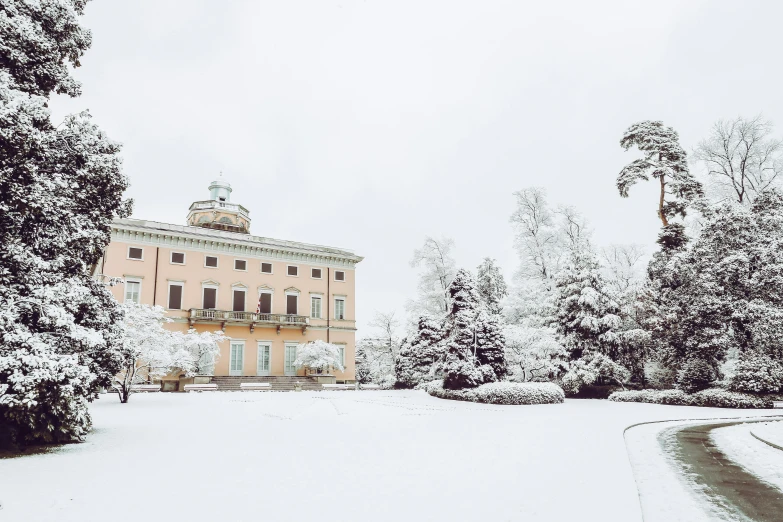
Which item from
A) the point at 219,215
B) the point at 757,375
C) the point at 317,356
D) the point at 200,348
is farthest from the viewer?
the point at 219,215

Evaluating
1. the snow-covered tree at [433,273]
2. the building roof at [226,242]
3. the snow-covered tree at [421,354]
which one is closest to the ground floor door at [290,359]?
the building roof at [226,242]

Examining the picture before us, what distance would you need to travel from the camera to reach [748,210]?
2088 centimetres

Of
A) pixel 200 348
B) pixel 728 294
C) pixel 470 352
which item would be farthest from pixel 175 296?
pixel 728 294

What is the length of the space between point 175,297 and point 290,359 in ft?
27.8

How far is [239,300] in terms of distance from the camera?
32.9 meters

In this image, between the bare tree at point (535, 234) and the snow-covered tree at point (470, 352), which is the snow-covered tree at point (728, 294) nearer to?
the snow-covered tree at point (470, 352)

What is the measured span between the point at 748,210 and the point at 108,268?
33458mm

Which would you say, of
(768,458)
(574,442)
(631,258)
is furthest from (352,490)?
(631,258)

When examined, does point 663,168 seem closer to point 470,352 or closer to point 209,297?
point 470,352

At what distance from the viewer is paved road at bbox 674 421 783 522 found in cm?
514

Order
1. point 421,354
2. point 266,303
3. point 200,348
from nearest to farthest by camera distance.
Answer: point 200,348
point 421,354
point 266,303

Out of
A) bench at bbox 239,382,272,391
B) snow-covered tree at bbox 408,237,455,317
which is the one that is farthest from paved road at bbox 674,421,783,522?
snow-covered tree at bbox 408,237,455,317

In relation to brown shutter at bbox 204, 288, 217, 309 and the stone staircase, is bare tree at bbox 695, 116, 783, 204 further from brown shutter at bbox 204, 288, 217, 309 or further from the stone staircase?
brown shutter at bbox 204, 288, 217, 309

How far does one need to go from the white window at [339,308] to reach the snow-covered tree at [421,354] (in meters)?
6.05
